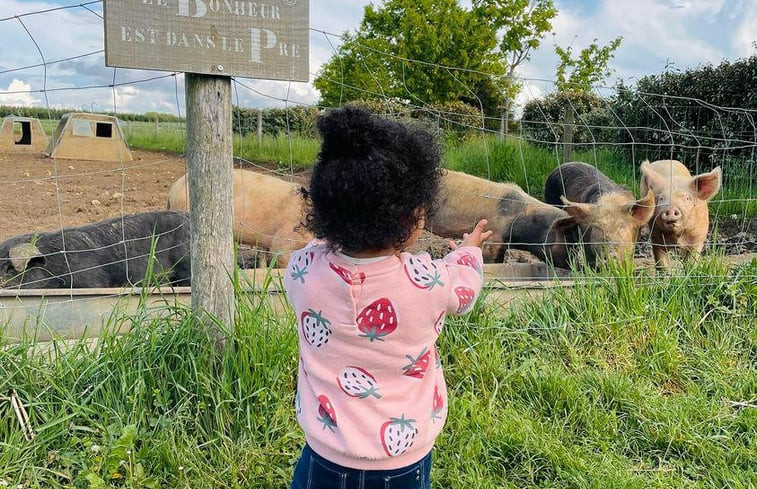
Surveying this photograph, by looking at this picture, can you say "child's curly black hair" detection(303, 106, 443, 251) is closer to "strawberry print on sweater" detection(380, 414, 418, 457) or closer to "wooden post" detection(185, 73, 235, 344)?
"strawberry print on sweater" detection(380, 414, 418, 457)

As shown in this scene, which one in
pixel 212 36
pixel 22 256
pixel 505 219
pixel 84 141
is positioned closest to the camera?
pixel 212 36

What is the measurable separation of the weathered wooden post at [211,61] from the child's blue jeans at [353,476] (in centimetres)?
132

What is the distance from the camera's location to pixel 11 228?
8477 millimetres

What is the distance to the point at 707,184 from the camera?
17.6ft

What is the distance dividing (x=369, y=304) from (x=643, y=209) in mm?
4084

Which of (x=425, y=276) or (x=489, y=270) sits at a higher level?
(x=425, y=276)

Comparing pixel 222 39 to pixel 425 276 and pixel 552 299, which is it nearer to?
pixel 425 276

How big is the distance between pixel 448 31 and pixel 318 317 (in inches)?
1245

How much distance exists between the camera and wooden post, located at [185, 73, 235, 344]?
293cm

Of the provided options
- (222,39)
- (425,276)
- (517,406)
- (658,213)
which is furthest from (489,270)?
(425,276)

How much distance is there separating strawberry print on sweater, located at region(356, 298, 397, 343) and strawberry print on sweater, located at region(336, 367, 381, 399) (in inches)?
4.3

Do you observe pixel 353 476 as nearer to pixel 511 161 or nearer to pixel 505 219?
pixel 505 219

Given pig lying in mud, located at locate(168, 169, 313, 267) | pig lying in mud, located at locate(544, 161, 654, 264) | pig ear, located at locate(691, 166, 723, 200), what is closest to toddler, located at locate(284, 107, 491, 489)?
pig lying in mud, located at locate(544, 161, 654, 264)

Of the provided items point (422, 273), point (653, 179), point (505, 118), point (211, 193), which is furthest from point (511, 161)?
point (422, 273)
